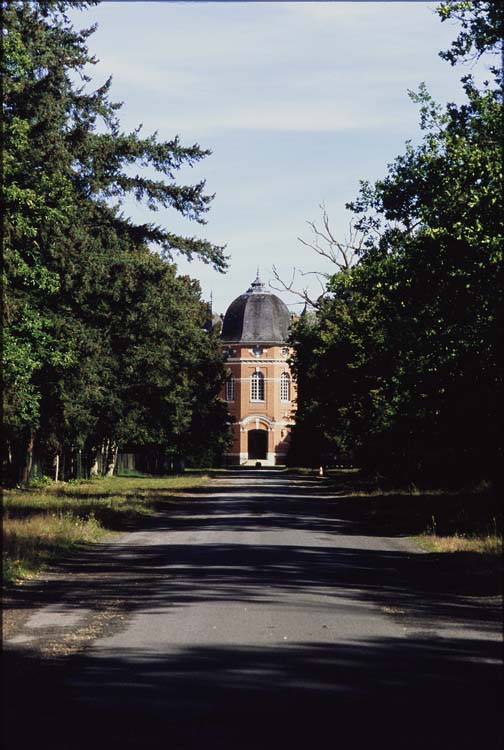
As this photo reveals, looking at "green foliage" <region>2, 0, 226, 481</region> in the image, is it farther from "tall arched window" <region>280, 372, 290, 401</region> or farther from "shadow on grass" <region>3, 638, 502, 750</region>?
"tall arched window" <region>280, 372, 290, 401</region>

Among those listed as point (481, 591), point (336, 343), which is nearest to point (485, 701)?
point (481, 591)

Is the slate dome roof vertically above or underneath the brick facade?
above

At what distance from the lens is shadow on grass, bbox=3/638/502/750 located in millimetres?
6707

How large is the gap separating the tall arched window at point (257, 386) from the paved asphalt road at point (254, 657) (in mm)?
103633

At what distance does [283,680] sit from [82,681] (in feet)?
5.15

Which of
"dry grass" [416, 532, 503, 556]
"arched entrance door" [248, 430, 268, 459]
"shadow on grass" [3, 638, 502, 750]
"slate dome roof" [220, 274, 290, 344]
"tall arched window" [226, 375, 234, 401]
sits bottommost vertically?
"shadow on grass" [3, 638, 502, 750]

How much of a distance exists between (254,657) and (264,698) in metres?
1.67

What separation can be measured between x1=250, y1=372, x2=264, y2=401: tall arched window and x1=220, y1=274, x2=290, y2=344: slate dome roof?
12.8 feet

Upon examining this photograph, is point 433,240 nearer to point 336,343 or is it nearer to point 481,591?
point 481,591

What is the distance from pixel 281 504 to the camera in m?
37.4

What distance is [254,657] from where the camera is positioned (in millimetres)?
9453

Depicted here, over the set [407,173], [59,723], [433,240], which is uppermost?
[407,173]

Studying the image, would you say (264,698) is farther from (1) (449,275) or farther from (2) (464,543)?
(1) (449,275)

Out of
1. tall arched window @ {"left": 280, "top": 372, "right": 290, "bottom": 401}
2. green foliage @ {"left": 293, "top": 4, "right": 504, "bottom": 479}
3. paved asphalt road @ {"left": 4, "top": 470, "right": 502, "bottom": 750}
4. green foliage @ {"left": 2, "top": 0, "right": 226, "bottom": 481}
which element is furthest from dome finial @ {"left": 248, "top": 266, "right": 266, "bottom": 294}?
paved asphalt road @ {"left": 4, "top": 470, "right": 502, "bottom": 750}
